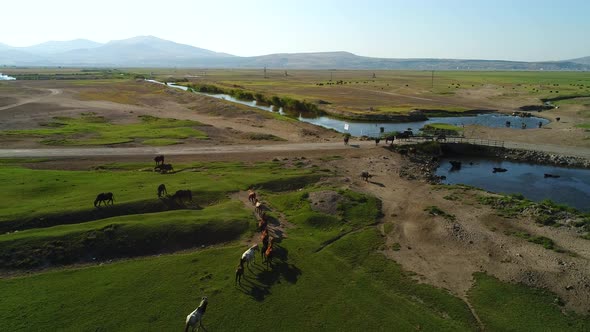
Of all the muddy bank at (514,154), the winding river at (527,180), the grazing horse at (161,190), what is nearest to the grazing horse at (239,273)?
the grazing horse at (161,190)

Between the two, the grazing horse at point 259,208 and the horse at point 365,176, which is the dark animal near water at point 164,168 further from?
the horse at point 365,176

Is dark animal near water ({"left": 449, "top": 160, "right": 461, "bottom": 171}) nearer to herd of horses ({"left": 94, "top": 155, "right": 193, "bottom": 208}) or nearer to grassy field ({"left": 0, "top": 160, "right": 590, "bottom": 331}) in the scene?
grassy field ({"left": 0, "top": 160, "right": 590, "bottom": 331})

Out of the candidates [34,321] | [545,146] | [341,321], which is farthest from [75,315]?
[545,146]

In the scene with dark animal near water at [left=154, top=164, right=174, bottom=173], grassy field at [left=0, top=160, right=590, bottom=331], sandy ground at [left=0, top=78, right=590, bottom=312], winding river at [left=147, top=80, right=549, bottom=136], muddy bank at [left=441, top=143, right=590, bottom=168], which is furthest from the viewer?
winding river at [left=147, top=80, right=549, bottom=136]

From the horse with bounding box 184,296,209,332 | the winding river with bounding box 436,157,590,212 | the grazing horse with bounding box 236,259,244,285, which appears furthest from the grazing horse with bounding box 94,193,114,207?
the winding river with bounding box 436,157,590,212

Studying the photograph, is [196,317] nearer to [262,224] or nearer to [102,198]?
[262,224]

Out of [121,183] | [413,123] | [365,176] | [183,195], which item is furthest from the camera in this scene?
[413,123]

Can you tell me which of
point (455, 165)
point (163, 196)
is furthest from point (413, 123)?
point (163, 196)
